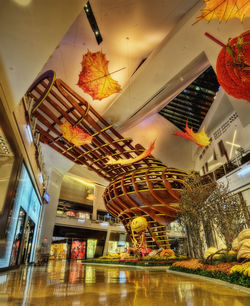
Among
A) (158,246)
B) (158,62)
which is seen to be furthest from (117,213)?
(158,62)

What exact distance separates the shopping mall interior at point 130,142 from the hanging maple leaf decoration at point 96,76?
6 cm

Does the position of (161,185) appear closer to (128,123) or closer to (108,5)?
(128,123)

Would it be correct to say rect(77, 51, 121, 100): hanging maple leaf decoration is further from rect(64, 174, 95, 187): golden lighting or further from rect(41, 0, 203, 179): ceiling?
rect(64, 174, 95, 187): golden lighting

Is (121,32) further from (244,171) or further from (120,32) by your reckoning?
(244,171)

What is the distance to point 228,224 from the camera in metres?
7.19

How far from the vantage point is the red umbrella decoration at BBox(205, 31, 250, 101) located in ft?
18.7

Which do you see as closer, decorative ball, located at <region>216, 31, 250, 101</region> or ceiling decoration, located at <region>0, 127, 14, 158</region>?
decorative ball, located at <region>216, 31, 250, 101</region>

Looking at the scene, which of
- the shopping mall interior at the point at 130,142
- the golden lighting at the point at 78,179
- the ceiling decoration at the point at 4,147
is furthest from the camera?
the golden lighting at the point at 78,179

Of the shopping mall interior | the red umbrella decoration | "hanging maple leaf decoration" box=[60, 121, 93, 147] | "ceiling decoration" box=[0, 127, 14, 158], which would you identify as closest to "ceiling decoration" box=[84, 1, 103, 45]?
the shopping mall interior

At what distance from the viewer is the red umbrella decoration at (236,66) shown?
5711 mm

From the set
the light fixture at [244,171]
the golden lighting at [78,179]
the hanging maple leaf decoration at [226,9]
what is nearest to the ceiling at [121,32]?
the hanging maple leaf decoration at [226,9]

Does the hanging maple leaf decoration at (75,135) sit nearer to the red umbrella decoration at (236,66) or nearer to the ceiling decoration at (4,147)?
the ceiling decoration at (4,147)

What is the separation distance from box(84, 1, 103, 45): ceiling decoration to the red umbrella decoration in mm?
8233

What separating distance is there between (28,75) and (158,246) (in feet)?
40.9
